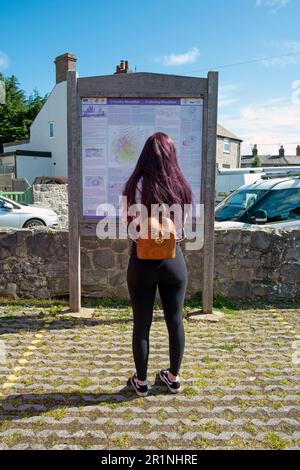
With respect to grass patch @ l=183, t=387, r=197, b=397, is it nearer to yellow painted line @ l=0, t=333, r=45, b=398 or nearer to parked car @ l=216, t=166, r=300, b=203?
yellow painted line @ l=0, t=333, r=45, b=398

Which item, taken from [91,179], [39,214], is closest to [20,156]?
[39,214]

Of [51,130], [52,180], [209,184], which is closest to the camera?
[209,184]

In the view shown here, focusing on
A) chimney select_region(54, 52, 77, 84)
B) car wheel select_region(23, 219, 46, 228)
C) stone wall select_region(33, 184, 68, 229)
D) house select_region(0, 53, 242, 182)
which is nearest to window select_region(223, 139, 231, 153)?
house select_region(0, 53, 242, 182)

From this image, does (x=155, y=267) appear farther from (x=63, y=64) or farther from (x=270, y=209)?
(x=63, y=64)

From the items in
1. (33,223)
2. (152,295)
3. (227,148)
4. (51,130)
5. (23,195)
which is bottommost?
(33,223)

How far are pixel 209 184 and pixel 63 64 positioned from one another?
96.6 ft

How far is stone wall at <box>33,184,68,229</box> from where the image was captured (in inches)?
623

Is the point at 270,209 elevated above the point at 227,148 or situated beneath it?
situated beneath

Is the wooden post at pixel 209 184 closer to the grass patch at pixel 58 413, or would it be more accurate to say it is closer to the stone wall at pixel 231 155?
the grass patch at pixel 58 413

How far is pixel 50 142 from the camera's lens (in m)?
33.9

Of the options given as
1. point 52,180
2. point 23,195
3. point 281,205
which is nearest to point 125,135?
point 281,205

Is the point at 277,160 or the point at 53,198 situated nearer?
the point at 53,198

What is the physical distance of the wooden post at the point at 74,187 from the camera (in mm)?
4891
